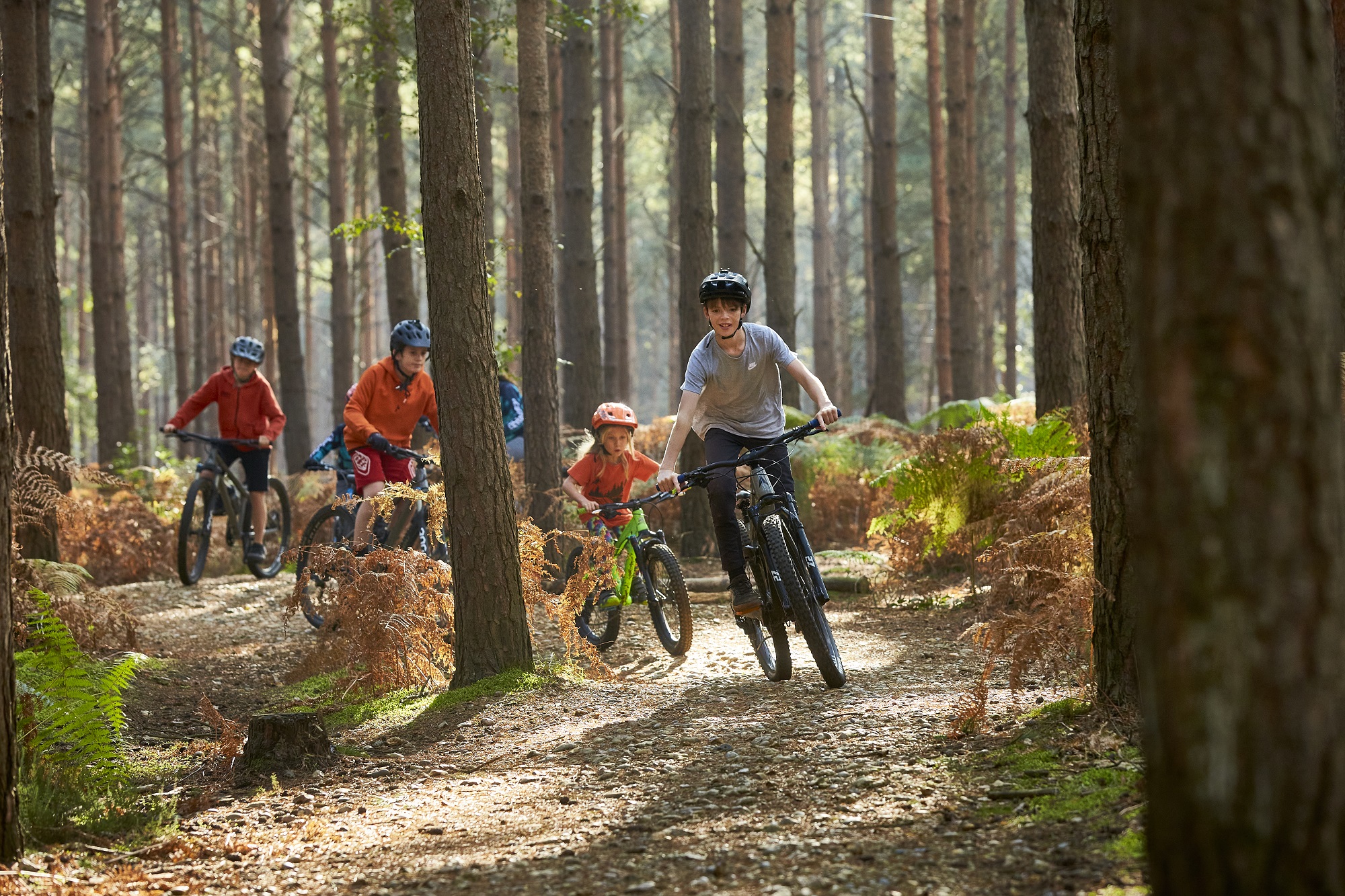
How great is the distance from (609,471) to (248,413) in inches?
191

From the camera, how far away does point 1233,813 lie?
6.79 ft

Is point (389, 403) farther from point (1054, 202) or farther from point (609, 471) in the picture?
point (1054, 202)

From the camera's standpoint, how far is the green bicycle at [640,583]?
745 centimetres

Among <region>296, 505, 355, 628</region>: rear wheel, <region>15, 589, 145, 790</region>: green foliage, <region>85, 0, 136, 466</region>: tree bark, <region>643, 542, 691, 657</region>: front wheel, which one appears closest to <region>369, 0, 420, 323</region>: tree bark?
<region>296, 505, 355, 628</region>: rear wheel

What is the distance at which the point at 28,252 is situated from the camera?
30.9 feet

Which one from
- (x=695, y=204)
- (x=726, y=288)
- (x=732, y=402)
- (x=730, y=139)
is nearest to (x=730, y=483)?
(x=732, y=402)

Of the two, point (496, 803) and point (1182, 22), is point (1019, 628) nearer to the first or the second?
point (496, 803)

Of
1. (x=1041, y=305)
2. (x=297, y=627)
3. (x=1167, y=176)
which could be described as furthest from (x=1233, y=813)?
(x=297, y=627)

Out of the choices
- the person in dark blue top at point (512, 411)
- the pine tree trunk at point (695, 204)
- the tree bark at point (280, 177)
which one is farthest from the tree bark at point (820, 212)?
the person in dark blue top at point (512, 411)

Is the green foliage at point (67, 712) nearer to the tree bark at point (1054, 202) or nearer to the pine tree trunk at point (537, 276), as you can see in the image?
the pine tree trunk at point (537, 276)

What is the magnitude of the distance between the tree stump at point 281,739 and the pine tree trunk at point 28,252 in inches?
213

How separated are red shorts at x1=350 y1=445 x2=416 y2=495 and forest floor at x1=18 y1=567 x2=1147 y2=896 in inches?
70.8

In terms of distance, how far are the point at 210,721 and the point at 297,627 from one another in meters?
4.32

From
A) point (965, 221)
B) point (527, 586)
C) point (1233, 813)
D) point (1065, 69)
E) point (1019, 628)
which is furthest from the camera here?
point (965, 221)
